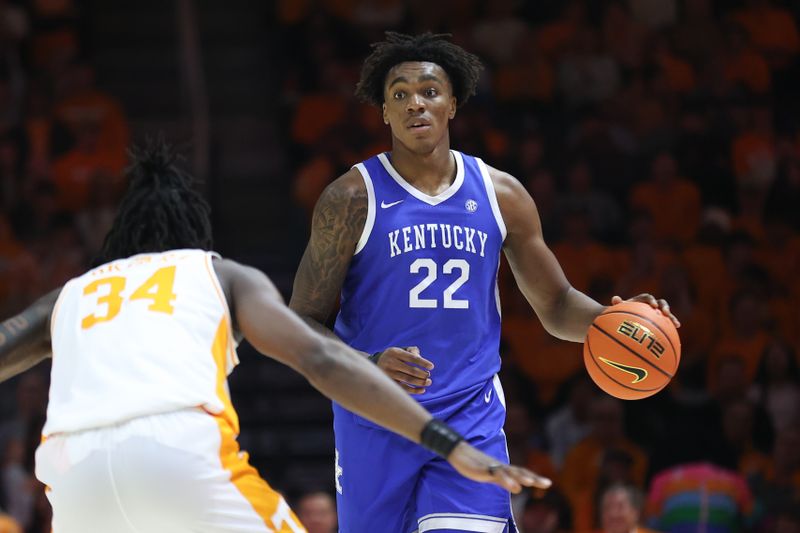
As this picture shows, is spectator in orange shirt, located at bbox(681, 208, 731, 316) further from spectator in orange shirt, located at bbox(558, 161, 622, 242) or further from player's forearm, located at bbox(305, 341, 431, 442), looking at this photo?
player's forearm, located at bbox(305, 341, 431, 442)

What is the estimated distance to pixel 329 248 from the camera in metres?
5.07

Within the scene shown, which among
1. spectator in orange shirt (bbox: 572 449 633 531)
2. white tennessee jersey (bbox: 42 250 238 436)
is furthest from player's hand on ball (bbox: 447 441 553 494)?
spectator in orange shirt (bbox: 572 449 633 531)

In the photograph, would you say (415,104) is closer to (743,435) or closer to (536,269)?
(536,269)

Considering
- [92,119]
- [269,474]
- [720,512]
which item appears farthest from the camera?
[92,119]

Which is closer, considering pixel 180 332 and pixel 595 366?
pixel 180 332

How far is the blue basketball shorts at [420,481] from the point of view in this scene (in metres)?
4.75

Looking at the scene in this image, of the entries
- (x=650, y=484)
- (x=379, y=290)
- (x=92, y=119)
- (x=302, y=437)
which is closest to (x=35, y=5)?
(x=92, y=119)

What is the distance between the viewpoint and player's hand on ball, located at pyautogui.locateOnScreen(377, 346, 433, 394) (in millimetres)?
4625

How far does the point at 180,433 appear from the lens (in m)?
3.62

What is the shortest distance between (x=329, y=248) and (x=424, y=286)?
41 centimetres

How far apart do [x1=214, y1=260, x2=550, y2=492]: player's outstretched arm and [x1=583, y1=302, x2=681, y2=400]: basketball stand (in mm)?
1459

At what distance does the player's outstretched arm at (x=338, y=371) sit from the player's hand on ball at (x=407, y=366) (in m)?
0.81

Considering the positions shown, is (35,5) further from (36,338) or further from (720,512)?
(36,338)

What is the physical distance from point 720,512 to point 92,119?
6169mm
